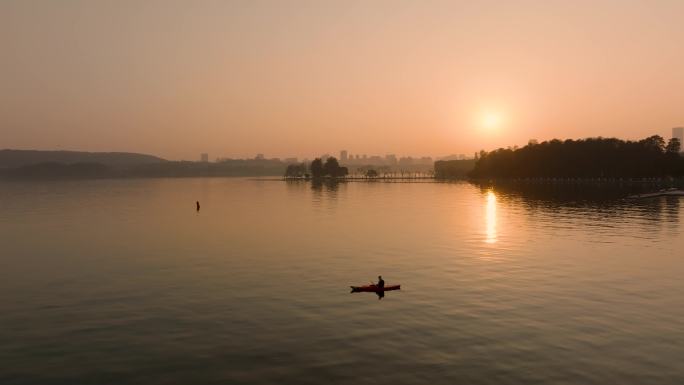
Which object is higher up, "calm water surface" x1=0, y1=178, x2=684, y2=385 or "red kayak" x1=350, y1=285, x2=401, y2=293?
"red kayak" x1=350, y1=285, x2=401, y2=293

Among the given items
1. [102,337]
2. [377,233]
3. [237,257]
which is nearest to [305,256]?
[237,257]

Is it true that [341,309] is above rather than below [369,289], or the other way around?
below

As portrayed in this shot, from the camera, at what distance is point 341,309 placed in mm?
42188

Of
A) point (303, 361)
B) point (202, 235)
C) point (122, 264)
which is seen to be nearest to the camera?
point (303, 361)

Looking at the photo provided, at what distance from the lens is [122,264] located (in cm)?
6338

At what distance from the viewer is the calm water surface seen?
2950cm

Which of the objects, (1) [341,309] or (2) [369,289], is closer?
(1) [341,309]

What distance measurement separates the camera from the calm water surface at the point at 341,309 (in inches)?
1161

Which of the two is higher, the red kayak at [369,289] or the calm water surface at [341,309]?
the red kayak at [369,289]

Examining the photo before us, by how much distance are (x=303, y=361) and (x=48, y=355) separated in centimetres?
1504

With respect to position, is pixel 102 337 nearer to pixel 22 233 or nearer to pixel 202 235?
pixel 202 235

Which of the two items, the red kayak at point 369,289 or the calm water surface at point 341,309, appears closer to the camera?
the calm water surface at point 341,309

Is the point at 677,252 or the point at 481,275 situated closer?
the point at 481,275

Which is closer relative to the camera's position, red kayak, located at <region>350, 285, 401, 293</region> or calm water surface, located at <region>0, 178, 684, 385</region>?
calm water surface, located at <region>0, 178, 684, 385</region>
